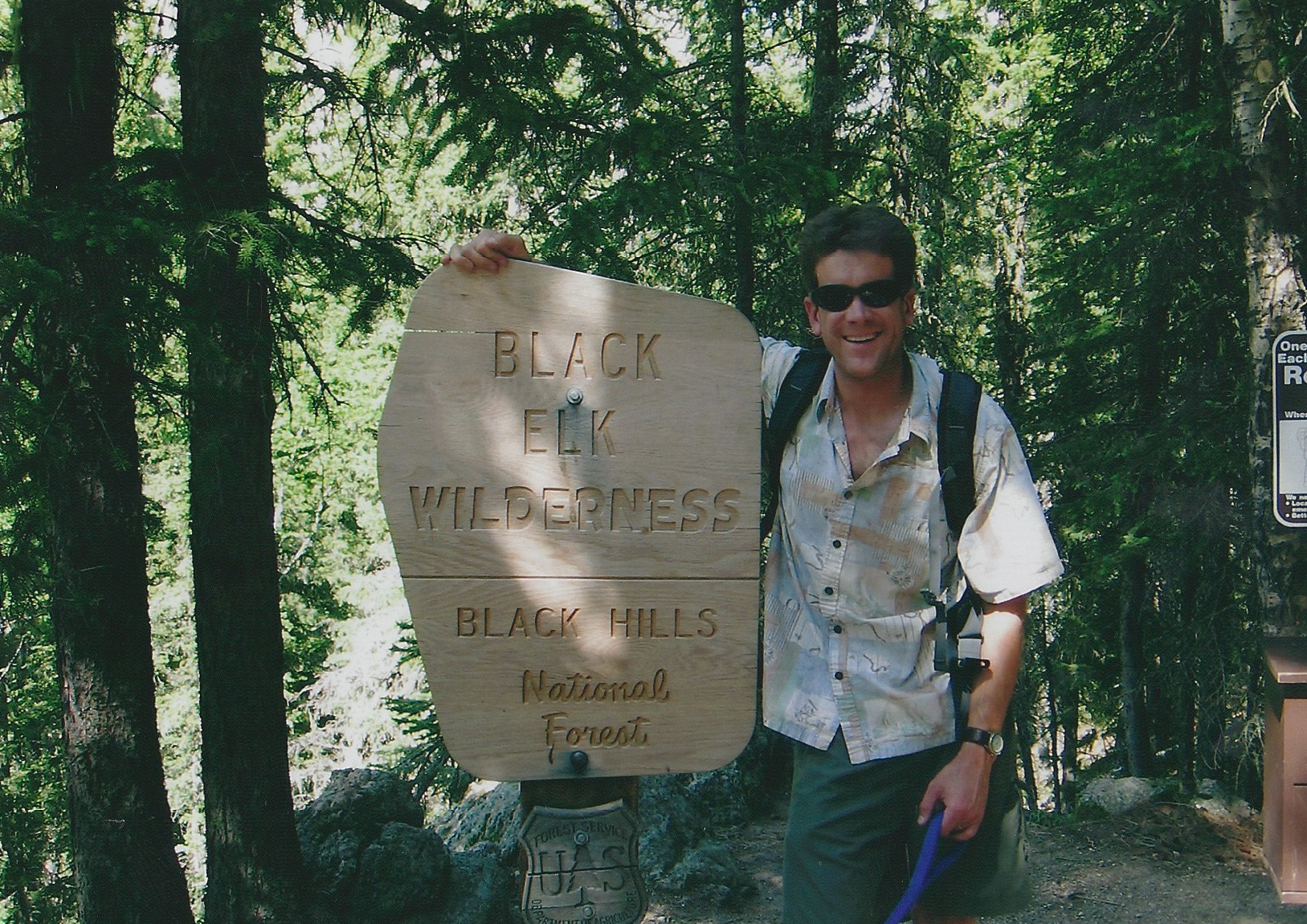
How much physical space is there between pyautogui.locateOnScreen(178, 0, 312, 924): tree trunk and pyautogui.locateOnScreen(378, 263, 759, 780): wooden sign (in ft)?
8.51

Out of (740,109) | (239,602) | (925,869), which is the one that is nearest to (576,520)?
(925,869)

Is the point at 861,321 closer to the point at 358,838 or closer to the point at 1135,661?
the point at 358,838

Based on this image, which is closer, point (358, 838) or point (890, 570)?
point (890, 570)

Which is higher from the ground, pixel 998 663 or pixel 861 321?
pixel 861 321

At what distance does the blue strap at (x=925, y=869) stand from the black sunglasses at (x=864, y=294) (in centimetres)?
121

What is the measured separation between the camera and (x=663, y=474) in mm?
2732

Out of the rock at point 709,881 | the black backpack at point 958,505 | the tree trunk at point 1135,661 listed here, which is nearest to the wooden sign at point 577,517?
the black backpack at point 958,505

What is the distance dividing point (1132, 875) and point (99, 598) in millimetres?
5833

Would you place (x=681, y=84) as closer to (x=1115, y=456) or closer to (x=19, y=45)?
(x=1115, y=456)

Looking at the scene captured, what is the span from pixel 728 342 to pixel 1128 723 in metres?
12.1

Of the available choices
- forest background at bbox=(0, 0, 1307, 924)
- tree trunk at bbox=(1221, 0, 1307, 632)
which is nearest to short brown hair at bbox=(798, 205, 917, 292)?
forest background at bbox=(0, 0, 1307, 924)

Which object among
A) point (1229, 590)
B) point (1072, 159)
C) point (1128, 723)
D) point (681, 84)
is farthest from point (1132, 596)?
point (681, 84)

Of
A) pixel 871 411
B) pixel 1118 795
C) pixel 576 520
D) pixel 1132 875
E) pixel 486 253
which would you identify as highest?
pixel 486 253

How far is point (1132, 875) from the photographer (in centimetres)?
674
